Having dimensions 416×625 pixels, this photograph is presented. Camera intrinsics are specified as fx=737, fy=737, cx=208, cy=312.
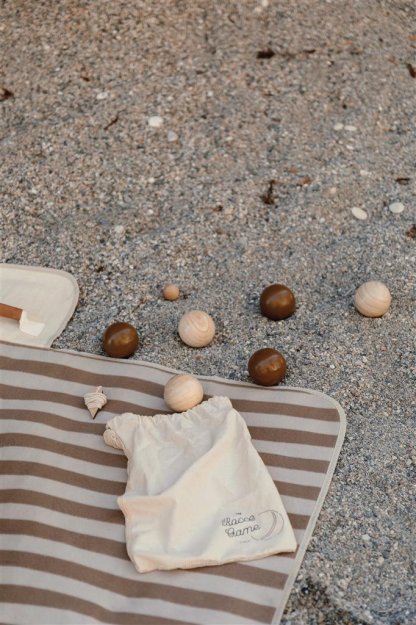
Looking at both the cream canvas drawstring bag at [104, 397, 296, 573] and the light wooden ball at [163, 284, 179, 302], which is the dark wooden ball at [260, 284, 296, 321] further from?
the cream canvas drawstring bag at [104, 397, 296, 573]

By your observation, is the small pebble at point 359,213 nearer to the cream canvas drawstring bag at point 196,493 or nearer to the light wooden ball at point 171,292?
the light wooden ball at point 171,292

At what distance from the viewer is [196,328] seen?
76.4 inches

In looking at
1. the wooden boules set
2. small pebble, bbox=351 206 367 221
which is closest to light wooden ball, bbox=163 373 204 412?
the wooden boules set

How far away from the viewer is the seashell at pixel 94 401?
181cm

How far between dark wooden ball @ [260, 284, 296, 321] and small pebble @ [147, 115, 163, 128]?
35.8 inches

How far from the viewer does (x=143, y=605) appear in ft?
4.86

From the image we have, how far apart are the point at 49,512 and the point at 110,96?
5.40 ft

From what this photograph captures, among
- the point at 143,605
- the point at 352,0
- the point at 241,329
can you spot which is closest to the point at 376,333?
the point at 241,329

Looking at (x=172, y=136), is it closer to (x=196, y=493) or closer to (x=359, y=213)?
(x=359, y=213)

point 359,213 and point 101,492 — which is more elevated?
point 359,213

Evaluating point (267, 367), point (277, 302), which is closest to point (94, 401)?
point (267, 367)

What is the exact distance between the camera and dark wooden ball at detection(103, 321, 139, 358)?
194 cm

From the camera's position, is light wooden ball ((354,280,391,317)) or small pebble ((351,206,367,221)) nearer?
light wooden ball ((354,280,391,317))

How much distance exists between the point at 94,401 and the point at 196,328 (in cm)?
33
